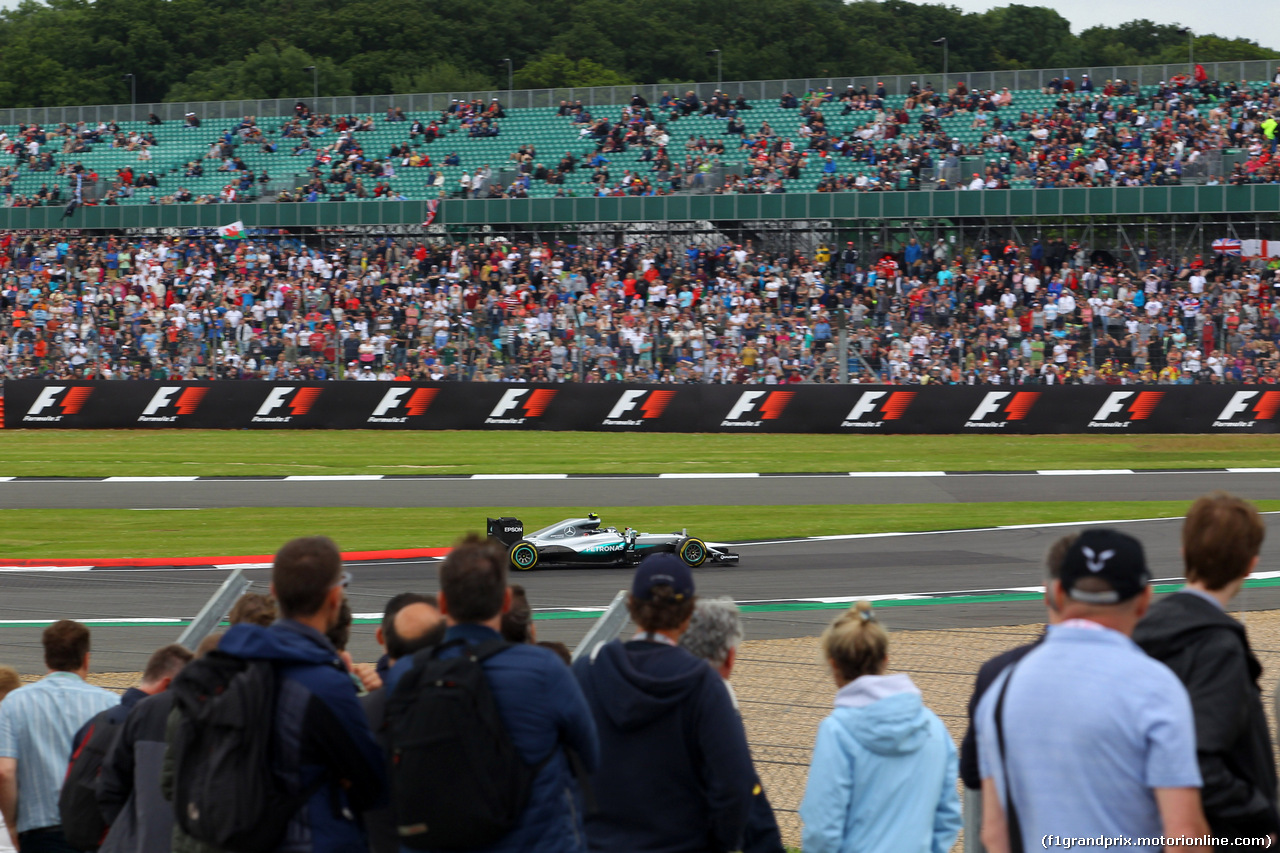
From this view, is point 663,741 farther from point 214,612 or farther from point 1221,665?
point 214,612

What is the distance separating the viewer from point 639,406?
32562 millimetres

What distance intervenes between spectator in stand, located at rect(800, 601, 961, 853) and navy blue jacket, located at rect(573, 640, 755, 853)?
0.98 feet

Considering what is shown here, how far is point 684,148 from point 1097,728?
4291 cm

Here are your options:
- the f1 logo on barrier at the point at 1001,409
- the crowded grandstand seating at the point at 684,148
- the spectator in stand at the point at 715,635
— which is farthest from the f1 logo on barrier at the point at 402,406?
the spectator in stand at the point at 715,635

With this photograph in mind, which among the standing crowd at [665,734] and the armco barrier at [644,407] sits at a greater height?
the standing crowd at [665,734]

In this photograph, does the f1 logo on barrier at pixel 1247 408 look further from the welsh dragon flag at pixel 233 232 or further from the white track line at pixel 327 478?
the welsh dragon flag at pixel 233 232

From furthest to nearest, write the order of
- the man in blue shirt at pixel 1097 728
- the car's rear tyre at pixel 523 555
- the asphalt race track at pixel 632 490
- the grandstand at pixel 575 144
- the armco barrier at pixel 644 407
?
the grandstand at pixel 575 144, the armco barrier at pixel 644 407, the asphalt race track at pixel 632 490, the car's rear tyre at pixel 523 555, the man in blue shirt at pixel 1097 728

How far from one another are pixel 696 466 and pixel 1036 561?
10.8 m

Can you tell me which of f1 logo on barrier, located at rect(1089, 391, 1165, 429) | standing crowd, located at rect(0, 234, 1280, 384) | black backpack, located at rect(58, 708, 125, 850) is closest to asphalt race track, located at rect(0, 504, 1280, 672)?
black backpack, located at rect(58, 708, 125, 850)

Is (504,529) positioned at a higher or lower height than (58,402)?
higher

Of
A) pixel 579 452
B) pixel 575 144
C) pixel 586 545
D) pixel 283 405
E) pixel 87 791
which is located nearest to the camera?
pixel 87 791

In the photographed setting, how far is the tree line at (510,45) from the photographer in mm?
86875

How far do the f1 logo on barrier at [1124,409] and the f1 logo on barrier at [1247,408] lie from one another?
4.68 feet

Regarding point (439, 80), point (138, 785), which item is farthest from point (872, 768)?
point (439, 80)
